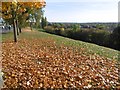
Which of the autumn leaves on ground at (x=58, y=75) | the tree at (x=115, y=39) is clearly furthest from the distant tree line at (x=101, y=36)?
the autumn leaves on ground at (x=58, y=75)

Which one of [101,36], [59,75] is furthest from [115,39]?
[59,75]

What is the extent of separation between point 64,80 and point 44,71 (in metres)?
1.17

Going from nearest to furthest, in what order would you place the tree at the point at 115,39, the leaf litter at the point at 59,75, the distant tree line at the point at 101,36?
the leaf litter at the point at 59,75, the tree at the point at 115,39, the distant tree line at the point at 101,36

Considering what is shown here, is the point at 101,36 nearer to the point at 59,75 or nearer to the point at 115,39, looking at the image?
the point at 115,39

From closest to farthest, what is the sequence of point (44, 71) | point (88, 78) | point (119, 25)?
point (88, 78) → point (44, 71) → point (119, 25)

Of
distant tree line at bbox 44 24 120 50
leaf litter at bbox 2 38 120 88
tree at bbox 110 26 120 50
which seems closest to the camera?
leaf litter at bbox 2 38 120 88

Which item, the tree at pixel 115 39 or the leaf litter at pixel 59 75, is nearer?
the leaf litter at pixel 59 75

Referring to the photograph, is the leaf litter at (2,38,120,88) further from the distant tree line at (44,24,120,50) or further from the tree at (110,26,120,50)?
the distant tree line at (44,24,120,50)

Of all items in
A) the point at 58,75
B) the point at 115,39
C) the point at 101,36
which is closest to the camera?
the point at 58,75

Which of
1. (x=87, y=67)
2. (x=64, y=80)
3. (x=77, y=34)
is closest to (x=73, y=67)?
(x=87, y=67)

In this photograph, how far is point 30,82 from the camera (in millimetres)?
6082

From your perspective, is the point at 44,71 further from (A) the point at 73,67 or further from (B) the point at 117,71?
(B) the point at 117,71

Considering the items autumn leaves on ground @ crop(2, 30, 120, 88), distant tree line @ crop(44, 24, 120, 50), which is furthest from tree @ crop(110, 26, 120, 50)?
autumn leaves on ground @ crop(2, 30, 120, 88)

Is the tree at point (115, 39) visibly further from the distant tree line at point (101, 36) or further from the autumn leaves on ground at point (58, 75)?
the autumn leaves on ground at point (58, 75)
